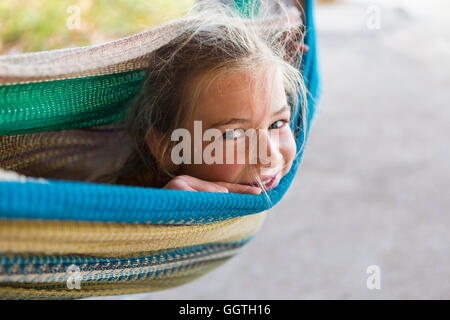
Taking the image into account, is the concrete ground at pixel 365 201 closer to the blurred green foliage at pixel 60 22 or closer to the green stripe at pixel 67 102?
the green stripe at pixel 67 102

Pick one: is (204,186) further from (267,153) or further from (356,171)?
(356,171)

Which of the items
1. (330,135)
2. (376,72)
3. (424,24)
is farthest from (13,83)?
(424,24)

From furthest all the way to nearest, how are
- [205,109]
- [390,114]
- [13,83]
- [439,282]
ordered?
[390,114] < [439,282] < [205,109] < [13,83]

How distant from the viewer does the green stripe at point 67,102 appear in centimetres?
74

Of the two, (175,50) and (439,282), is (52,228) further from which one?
(439,282)

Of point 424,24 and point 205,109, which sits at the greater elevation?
point 424,24

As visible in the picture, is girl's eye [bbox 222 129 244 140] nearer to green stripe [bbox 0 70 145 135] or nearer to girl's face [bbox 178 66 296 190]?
girl's face [bbox 178 66 296 190]

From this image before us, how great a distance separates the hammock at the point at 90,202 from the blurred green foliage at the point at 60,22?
182 cm

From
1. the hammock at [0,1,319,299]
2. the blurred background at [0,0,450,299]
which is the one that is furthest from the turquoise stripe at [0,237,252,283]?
the blurred background at [0,0,450,299]

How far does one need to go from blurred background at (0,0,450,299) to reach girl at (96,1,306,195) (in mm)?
186

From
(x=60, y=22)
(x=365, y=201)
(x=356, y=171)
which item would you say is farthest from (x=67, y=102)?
(x=60, y=22)

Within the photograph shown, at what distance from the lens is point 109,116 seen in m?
1.00

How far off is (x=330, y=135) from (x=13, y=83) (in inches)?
67.6

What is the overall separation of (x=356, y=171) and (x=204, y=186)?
1.21 metres
